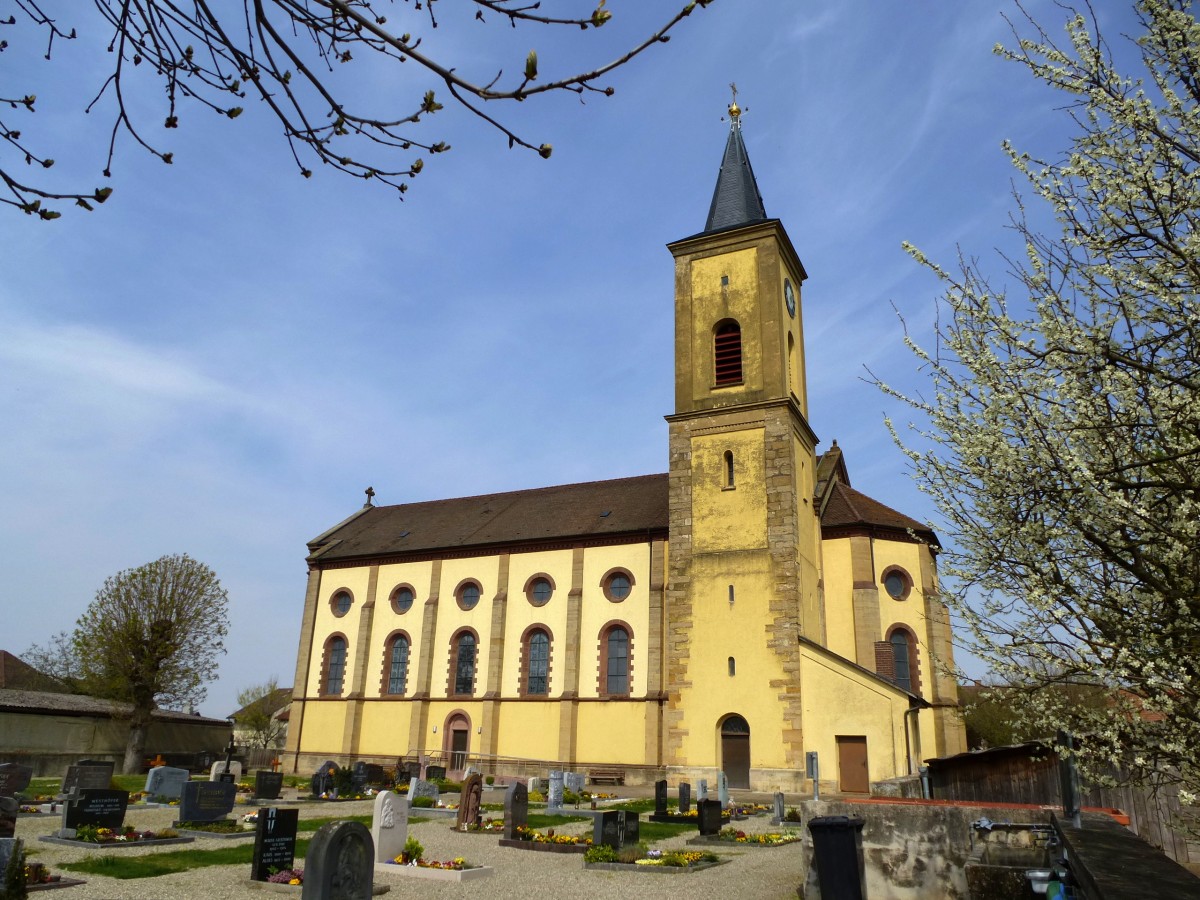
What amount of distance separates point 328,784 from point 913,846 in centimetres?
2044

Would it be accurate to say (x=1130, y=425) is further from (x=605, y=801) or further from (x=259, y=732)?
(x=259, y=732)

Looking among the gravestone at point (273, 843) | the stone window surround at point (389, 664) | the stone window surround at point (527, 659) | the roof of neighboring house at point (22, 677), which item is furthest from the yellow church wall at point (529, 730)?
the roof of neighboring house at point (22, 677)

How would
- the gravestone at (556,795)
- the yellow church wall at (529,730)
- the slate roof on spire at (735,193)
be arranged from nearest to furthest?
the gravestone at (556,795) → the yellow church wall at (529,730) → the slate roof on spire at (735,193)

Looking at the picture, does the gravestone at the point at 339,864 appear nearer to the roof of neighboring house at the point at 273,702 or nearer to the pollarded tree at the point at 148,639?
the pollarded tree at the point at 148,639

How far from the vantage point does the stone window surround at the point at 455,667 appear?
1305 inches

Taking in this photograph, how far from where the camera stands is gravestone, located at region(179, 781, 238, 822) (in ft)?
57.3

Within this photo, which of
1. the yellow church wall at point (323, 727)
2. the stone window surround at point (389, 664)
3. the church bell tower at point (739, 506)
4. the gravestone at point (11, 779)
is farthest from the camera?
the yellow church wall at point (323, 727)

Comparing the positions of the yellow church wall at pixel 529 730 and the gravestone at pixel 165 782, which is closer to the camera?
the gravestone at pixel 165 782

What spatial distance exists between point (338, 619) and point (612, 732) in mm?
14694

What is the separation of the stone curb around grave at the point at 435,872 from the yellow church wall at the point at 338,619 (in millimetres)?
24034

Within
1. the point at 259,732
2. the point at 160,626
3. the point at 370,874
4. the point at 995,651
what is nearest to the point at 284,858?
the point at 370,874

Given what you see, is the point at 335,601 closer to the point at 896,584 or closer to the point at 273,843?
the point at 896,584

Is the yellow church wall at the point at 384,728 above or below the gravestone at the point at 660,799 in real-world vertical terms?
above

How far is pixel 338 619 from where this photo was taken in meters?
37.5
